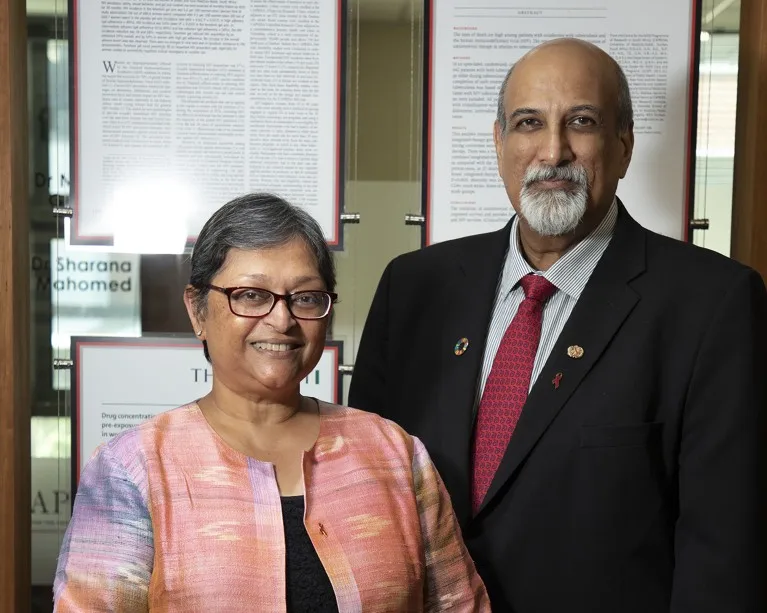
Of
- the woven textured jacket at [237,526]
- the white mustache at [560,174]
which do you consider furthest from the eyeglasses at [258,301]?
the white mustache at [560,174]

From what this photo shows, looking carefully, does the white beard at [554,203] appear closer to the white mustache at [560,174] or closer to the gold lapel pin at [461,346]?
the white mustache at [560,174]

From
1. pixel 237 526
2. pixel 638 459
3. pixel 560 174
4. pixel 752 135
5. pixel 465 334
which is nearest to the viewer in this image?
pixel 237 526

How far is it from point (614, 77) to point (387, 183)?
0.92 m

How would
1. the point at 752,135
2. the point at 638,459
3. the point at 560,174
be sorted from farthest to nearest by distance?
the point at 752,135
the point at 560,174
the point at 638,459

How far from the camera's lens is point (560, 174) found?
1875mm

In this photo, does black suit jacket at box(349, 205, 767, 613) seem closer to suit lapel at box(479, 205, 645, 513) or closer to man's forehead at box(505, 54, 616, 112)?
suit lapel at box(479, 205, 645, 513)

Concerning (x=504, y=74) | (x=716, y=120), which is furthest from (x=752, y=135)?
(x=504, y=74)

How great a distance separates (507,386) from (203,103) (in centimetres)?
136

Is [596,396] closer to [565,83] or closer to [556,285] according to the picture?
[556,285]

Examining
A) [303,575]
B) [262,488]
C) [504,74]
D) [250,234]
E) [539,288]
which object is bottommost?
[303,575]

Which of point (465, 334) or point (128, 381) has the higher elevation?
point (465, 334)

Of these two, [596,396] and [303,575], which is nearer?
[303,575]

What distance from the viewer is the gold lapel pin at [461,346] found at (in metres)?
1.96

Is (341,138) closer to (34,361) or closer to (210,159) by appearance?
(210,159)
